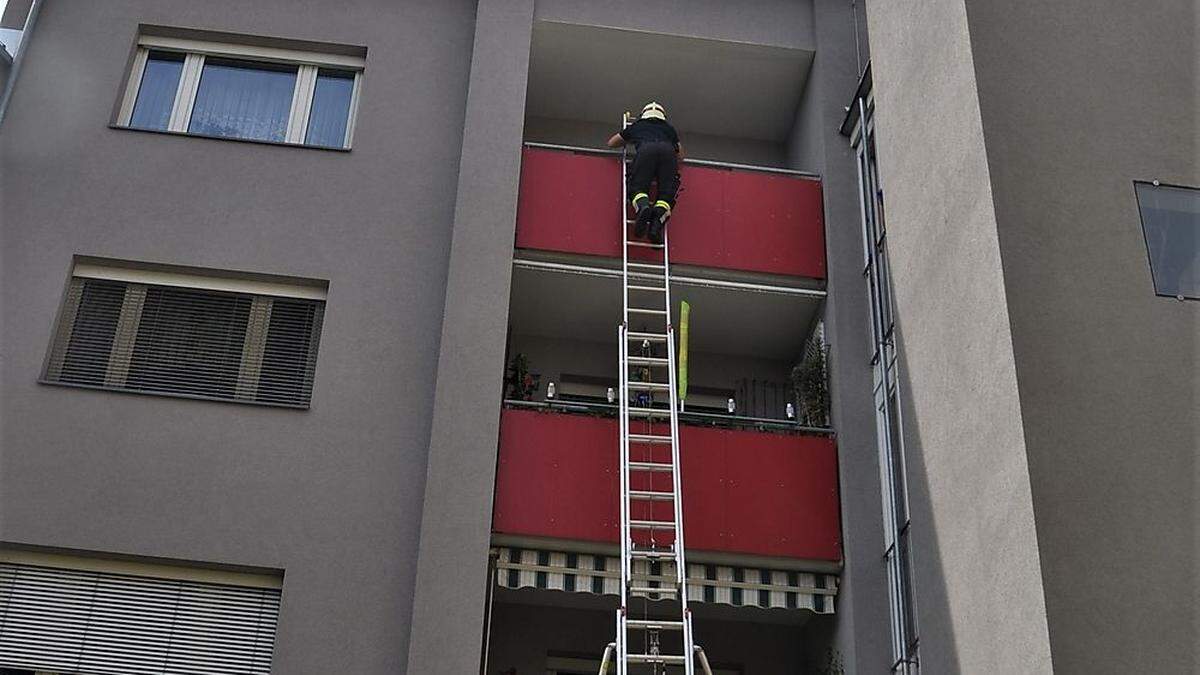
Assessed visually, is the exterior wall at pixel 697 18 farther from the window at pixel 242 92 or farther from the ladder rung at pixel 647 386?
the ladder rung at pixel 647 386

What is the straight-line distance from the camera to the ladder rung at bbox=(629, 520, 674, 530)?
1109cm

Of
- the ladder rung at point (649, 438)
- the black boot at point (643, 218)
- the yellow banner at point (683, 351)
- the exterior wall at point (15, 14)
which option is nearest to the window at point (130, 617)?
the ladder rung at point (649, 438)

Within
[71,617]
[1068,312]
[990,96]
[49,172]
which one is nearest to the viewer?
[1068,312]

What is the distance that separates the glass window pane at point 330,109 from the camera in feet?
45.2

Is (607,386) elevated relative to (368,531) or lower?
elevated

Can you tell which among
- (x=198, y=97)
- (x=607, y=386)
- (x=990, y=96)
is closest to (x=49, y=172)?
(x=198, y=97)

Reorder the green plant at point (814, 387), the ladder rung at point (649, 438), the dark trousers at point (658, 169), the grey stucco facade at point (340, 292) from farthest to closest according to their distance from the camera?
the dark trousers at point (658, 169) → the green plant at point (814, 387) → the ladder rung at point (649, 438) → the grey stucco facade at point (340, 292)

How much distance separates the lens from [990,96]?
10008 millimetres

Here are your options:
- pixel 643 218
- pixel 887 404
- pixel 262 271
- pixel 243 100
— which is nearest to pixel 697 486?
pixel 887 404

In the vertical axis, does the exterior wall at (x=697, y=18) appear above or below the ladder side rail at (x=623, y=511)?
above

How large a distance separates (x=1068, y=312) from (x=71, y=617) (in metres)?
8.17

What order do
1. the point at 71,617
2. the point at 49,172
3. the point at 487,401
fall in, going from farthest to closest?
the point at 49,172
the point at 487,401
the point at 71,617

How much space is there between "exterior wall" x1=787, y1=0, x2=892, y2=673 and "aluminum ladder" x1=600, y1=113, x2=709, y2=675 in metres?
1.48

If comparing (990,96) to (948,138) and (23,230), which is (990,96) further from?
(23,230)
